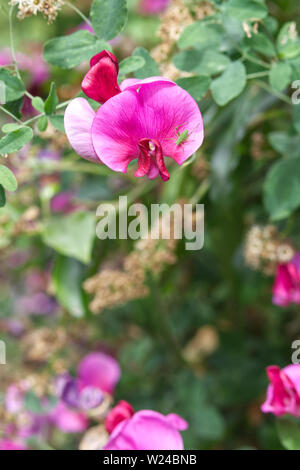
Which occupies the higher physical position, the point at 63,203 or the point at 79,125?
the point at 79,125

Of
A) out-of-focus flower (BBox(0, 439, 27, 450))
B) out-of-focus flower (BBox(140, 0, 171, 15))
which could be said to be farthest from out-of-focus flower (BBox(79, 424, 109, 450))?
out-of-focus flower (BBox(140, 0, 171, 15))

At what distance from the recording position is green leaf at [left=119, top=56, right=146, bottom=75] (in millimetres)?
397

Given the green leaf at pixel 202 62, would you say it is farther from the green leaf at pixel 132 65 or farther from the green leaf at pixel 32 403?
the green leaf at pixel 32 403

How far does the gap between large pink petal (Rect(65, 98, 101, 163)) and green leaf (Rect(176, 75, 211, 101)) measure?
4.0 inches

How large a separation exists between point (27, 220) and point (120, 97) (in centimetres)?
38

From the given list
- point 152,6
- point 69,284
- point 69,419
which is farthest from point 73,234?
point 152,6

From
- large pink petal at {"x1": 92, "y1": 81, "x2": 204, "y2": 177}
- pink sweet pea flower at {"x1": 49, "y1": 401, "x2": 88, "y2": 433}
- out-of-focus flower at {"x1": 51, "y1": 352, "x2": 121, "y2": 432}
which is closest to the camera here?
large pink petal at {"x1": 92, "y1": 81, "x2": 204, "y2": 177}

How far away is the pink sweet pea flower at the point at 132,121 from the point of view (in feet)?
1.10

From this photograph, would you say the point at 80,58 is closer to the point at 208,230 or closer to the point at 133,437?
the point at 133,437

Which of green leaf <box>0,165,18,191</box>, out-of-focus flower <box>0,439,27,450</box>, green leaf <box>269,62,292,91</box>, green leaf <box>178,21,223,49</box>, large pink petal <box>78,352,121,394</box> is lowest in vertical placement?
large pink petal <box>78,352,121,394</box>

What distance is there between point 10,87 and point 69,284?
13.6 inches

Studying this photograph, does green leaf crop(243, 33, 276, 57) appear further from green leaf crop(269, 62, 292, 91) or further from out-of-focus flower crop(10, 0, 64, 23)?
out-of-focus flower crop(10, 0, 64, 23)

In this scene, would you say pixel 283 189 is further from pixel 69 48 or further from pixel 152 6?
pixel 152 6

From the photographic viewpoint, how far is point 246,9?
1.46 feet
